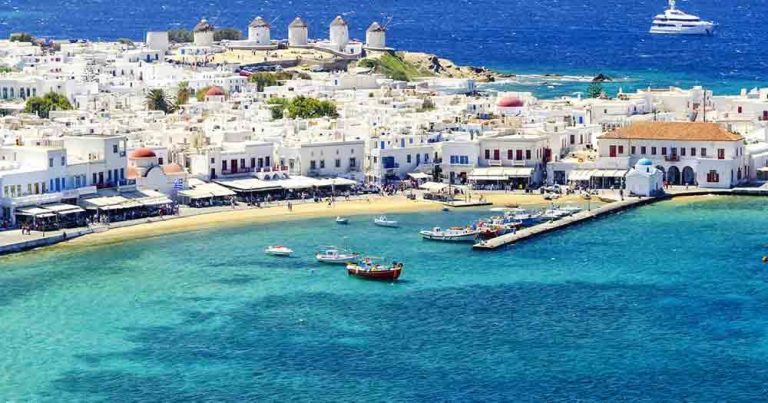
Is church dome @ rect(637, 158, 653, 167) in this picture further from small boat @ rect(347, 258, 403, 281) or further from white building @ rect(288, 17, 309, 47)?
white building @ rect(288, 17, 309, 47)

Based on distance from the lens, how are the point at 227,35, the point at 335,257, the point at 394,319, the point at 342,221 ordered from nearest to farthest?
the point at 394,319 → the point at 335,257 → the point at 342,221 → the point at 227,35

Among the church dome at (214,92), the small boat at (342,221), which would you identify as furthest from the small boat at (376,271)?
the church dome at (214,92)

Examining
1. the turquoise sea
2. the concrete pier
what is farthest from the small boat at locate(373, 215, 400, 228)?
the concrete pier

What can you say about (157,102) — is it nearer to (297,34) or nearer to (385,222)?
(385,222)

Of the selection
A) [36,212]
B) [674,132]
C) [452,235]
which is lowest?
[452,235]

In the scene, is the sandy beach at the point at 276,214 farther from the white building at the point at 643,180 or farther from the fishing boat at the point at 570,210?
the white building at the point at 643,180

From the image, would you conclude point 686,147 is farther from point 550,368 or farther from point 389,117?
point 550,368

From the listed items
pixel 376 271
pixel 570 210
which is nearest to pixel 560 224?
pixel 570 210
